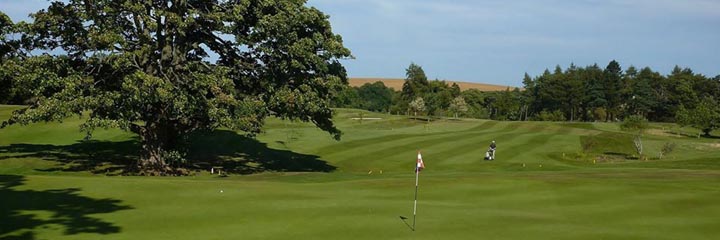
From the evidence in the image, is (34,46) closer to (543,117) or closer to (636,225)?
(636,225)

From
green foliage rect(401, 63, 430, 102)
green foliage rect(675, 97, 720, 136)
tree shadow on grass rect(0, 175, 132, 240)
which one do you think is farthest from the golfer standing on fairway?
green foliage rect(401, 63, 430, 102)

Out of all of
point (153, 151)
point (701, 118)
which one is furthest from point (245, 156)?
point (701, 118)

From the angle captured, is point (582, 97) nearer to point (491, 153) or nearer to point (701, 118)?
point (701, 118)

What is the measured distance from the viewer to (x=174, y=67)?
33.2m

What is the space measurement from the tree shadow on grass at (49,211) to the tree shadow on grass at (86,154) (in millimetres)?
16421

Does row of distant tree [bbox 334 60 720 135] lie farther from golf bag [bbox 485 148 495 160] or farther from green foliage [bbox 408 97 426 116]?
golf bag [bbox 485 148 495 160]

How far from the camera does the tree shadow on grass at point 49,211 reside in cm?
1407

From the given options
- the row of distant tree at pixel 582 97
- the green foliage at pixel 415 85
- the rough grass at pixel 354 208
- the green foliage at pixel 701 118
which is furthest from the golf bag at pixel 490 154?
the green foliage at pixel 415 85

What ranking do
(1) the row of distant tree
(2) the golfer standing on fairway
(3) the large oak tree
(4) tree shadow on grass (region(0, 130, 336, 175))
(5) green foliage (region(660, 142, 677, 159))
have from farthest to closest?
(1) the row of distant tree < (5) green foliage (region(660, 142, 677, 159)) < (2) the golfer standing on fairway < (4) tree shadow on grass (region(0, 130, 336, 175)) < (3) the large oak tree

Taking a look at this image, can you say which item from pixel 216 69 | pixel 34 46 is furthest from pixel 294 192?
pixel 34 46

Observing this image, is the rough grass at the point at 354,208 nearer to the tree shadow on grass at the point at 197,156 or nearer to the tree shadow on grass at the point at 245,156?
the tree shadow on grass at the point at 197,156

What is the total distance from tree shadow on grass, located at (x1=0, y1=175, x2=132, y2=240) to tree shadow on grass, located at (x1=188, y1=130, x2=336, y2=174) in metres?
19.1

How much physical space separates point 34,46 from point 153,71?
6.59m

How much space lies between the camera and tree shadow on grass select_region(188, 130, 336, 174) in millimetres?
40094
